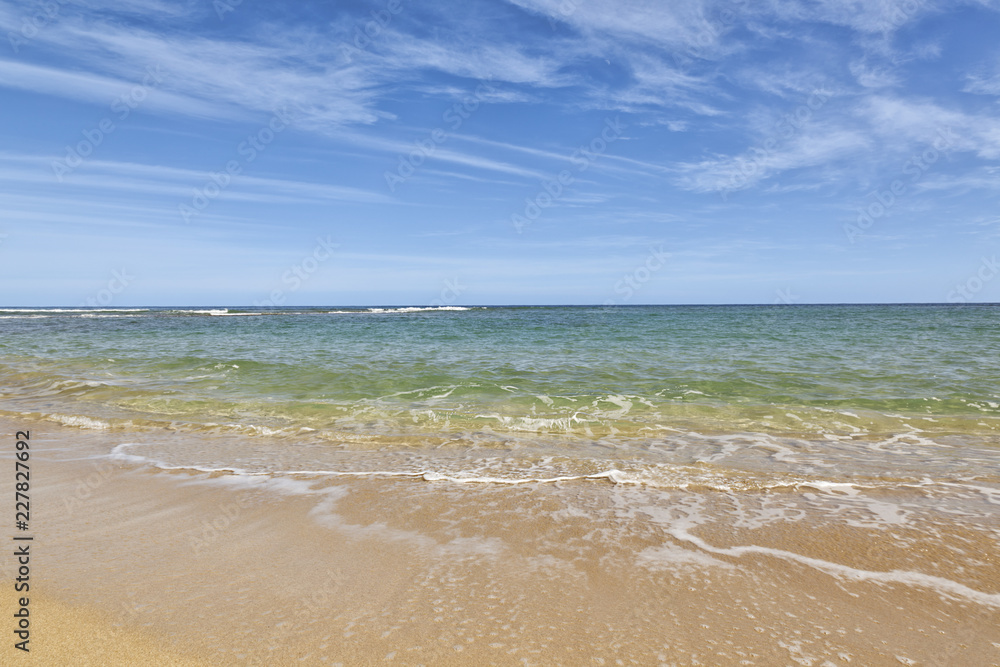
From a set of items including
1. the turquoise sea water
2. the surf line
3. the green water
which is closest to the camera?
the surf line

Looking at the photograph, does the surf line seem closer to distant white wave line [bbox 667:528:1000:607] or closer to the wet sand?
the wet sand

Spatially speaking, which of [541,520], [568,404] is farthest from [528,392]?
[541,520]

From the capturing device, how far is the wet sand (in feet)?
7.99

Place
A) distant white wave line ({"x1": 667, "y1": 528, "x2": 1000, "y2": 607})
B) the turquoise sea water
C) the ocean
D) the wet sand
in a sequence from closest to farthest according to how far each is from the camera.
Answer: the wet sand
the ocean
distant white wave line ({"x1": 667, "y1": 528, "x2": 1000, "y2": 607})
the turquoise sea water

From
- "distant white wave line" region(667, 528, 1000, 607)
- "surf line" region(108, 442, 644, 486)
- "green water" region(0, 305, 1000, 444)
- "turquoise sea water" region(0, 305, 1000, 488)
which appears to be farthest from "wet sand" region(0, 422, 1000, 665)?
"green water" region(0, 305, 1000, 444)

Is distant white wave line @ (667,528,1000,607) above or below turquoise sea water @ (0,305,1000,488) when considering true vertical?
above

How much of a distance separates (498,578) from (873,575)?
2309 mm

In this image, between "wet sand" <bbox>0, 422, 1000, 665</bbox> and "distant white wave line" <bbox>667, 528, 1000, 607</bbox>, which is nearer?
"wet sand" <bbox>0, 422, 1000, 665</bbox>

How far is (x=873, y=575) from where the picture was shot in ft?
10.3

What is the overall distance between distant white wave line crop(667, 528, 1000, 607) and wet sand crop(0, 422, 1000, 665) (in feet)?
0.04

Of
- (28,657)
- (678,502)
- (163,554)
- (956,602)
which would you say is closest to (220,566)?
(163,554)

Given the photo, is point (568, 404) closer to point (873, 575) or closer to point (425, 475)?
point (425, 475)

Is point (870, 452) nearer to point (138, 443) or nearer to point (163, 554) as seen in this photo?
point (163, 554)

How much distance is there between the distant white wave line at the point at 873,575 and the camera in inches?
115
